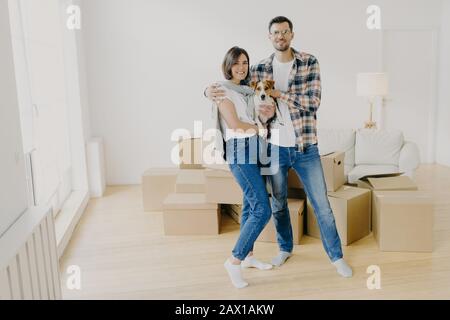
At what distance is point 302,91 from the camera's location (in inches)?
99.2

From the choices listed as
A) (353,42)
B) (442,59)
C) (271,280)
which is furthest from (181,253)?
(442,59)

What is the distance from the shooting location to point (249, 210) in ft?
8.73

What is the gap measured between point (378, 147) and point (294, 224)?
5.69 feet

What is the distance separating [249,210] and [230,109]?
700 millimetres

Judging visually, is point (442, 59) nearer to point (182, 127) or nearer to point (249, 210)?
point (182, 127)

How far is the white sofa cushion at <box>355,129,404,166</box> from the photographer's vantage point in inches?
170

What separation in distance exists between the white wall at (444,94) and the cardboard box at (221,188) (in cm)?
377

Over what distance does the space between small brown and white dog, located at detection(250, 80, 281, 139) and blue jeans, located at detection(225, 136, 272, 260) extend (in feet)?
0.43

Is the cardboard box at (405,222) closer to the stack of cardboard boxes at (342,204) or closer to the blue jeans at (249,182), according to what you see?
the stack of cardboard boxes at (342,204)

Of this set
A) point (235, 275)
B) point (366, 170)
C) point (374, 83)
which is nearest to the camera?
point (235, 275)

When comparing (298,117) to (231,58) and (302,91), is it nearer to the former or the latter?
(302,91)

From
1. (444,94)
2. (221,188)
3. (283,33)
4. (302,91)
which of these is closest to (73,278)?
(221,188)

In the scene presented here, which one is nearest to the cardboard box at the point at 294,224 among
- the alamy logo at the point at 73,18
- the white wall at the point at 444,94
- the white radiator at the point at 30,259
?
the white radiator at the point at 30,259

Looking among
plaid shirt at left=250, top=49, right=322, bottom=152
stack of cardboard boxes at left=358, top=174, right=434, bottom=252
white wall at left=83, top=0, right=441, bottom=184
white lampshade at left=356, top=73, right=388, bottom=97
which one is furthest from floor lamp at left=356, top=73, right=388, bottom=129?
plaid shirt at left=250, top=49, right=322, bottom=152
